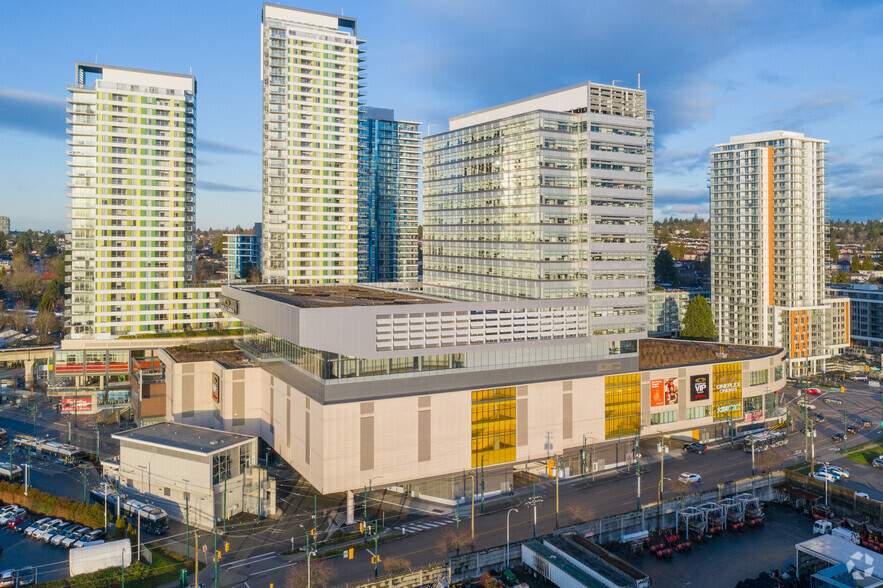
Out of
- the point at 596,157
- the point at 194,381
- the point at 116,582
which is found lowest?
the point at 116,582

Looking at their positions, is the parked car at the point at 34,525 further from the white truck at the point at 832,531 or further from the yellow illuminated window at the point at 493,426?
the white truck at the point at 832,531

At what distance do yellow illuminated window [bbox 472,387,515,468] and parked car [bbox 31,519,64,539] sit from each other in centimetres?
4482

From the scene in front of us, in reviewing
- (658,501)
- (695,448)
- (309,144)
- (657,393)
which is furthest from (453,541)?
(309,144)

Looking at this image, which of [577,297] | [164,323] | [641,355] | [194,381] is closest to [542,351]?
[577,297]

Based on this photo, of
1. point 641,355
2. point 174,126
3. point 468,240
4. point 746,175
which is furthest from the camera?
point 746,175

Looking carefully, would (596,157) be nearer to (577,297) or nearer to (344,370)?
(577,297)

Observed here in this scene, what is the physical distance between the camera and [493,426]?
76062 millimetres

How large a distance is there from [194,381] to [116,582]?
44.7 m

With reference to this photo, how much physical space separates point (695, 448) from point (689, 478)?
13.3 m

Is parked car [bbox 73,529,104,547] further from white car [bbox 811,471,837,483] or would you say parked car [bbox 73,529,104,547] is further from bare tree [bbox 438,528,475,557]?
white car [bbox 811,471,837,483]

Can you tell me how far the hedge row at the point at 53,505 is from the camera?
66938 mm

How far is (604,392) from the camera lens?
83375mm

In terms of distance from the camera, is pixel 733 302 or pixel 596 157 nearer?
pixel 596 157

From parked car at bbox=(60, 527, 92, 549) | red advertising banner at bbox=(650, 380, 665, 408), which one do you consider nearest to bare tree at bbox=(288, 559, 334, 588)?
parked car at bbox=(60, 527, 92, 549)
